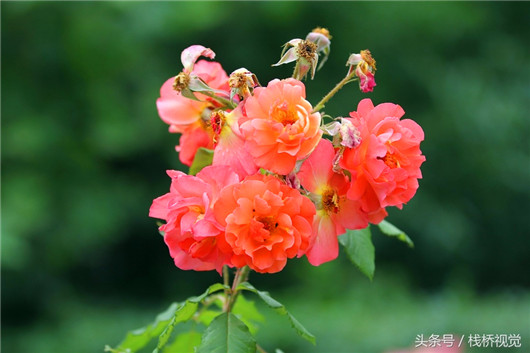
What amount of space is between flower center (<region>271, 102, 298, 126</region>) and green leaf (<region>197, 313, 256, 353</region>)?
33 centimetres

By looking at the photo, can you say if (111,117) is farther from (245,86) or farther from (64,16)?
(245,86)

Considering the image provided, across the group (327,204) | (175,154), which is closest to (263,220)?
(327,204)

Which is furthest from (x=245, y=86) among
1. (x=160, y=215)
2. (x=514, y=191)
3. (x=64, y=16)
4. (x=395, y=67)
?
(x=514, y=191)

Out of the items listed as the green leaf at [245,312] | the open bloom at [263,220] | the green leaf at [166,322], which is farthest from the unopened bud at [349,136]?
the green leaf at [245,312]

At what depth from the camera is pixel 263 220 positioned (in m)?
1.09

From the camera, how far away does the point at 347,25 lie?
225 inches

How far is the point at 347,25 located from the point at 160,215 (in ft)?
15.8

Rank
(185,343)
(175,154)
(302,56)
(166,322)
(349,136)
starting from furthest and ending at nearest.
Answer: (175,154) < (185,343) < (166,322) < (302,56) < (349,136)

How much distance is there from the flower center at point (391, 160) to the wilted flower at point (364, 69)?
144mm

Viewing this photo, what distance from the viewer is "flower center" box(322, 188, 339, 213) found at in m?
1.14

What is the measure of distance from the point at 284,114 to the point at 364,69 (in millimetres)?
192

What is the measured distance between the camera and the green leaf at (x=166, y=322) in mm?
1132

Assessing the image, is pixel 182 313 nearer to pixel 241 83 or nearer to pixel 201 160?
pixel 201 160

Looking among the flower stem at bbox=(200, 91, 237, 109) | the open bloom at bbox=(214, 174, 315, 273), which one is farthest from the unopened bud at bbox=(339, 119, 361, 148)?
the flower stem at bbox=(200, 91, 237, 109)
